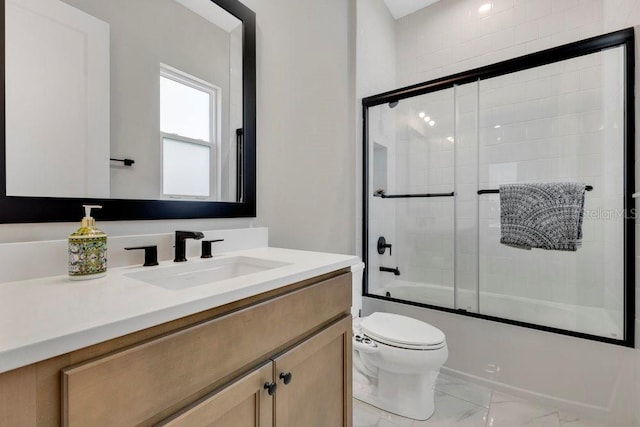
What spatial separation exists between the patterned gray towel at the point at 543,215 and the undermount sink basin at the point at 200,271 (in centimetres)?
147

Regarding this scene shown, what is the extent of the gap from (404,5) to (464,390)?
2.95 meters

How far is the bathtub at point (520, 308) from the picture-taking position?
1583 mm

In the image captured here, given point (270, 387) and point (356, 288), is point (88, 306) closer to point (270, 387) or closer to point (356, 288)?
point (270, 387)

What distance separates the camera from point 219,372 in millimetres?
607

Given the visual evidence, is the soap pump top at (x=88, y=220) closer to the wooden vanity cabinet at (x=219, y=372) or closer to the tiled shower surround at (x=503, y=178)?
the wooden vanity cabinet at (x=219, y=372)

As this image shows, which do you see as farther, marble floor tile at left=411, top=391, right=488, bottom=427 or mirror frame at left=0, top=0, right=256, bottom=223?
marble floor tile at left=411, top=391, right=488, bottom=427

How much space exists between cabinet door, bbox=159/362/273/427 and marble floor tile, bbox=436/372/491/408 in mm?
1399

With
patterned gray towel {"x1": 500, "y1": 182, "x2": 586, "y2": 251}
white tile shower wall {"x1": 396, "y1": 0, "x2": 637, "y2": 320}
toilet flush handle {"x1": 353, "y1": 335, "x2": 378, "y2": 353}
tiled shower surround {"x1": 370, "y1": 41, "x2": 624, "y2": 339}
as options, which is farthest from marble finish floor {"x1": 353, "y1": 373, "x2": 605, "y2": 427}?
patterned gray towel {"x1": 500, "y1": 182, "x2": 586, "y2": 251}

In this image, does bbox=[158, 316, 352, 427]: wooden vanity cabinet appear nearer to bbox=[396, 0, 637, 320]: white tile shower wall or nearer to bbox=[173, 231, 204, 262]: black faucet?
bbox=[173, 231, 204, 262]: black faucet

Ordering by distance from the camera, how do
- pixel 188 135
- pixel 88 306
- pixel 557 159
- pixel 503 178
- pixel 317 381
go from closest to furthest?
pixel 88 306
pixel 317 381
pixel 188 135
pixel 557 159
pixel 503 178

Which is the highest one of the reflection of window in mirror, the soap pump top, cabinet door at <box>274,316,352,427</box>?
the reflection of window in mirror

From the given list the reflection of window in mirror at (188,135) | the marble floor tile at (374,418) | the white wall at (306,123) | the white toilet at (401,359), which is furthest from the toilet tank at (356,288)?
the reflection of window in mirror at (188,135)

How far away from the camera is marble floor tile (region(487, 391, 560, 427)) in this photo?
1470 millimetres

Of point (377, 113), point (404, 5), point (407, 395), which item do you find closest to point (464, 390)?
point (407, 395)
